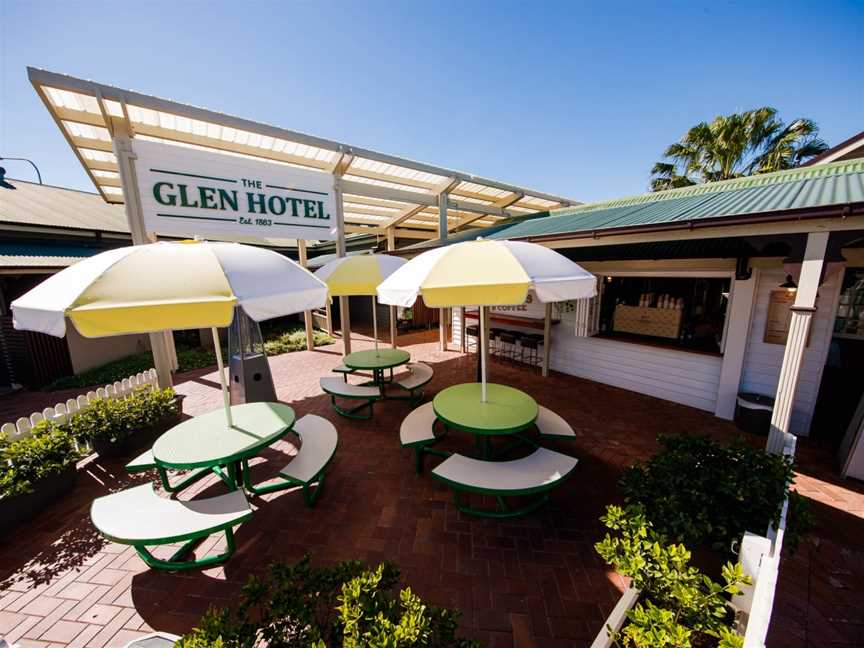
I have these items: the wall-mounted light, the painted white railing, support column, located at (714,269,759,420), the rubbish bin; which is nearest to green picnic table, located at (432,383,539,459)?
the painted white railing

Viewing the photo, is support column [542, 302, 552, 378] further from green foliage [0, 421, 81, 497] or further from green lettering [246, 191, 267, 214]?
green foliage [0, 421, 81, 497]

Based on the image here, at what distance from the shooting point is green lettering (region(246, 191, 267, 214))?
575 cm

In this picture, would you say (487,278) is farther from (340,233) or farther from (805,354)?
(805,354)

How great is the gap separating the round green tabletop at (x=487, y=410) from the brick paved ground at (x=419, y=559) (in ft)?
2.97

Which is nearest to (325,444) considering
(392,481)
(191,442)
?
(392,481)

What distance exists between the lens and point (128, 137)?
4.77 m

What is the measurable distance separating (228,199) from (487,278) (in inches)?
207

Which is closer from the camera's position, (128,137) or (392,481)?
(392,481)

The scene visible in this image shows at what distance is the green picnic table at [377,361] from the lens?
5508 millimetres

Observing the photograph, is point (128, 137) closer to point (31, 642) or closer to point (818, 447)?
point (31, 642)

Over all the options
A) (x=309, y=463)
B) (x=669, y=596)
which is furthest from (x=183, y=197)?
(x=669, y=596)

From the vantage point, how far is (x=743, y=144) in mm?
12578

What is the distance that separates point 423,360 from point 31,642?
738 centimetres

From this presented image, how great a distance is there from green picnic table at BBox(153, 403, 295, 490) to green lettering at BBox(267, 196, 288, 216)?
3974 mm
